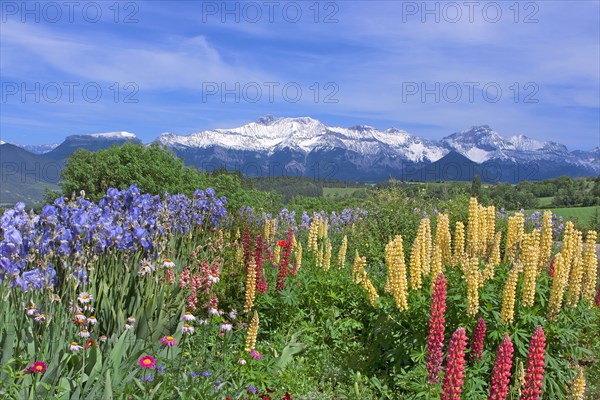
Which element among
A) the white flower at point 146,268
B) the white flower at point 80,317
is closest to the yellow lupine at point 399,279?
the white flower at point 146,268

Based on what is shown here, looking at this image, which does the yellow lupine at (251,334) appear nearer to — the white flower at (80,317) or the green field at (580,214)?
the white flower at (80,317)

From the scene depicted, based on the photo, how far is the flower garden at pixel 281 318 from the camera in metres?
4.21

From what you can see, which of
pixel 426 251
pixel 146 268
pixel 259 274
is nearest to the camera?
pixel 146 268

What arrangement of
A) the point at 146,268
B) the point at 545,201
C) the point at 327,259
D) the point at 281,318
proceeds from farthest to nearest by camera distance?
the point at 545,201
the point at 327,259
the point at 281,318
the point at 146,268

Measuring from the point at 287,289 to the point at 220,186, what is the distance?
10289 millimetres

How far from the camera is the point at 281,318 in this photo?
264 inches

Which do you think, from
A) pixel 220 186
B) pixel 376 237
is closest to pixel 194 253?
pixel 376 237

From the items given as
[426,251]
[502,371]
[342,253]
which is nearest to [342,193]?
[342,253]

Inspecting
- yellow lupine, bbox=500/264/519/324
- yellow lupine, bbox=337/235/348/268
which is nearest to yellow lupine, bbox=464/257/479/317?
yellow lupine, bbox=500/264/519/324

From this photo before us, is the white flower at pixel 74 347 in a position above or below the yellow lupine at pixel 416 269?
below

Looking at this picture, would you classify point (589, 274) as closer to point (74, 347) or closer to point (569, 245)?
point (569, 245)

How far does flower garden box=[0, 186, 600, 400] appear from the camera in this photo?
13.8ft

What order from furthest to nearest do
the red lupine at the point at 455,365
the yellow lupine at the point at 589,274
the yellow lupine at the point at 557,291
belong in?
the yellow lupine at the point at 589,274 → the yellow lupine at the point at 557,291 → the red lupine at the point at 455,365

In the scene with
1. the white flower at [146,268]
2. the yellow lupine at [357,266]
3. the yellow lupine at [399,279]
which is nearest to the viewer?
the yellow lupine at [399,279]
